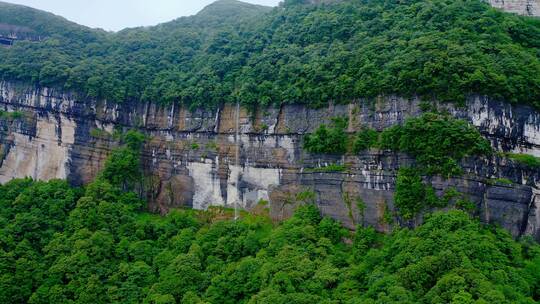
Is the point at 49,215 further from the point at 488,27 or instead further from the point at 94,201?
the point at 488,27

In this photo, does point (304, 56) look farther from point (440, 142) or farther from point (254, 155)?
point (440, 142)

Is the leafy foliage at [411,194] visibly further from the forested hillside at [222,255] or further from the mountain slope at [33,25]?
the mountain slope at [33,25]

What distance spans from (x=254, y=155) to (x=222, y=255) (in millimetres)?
7728

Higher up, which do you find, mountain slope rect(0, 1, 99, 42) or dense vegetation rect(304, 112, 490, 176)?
mountain slope rect(0, 1, 99, 42)

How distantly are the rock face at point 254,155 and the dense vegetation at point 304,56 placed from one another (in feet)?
3.22

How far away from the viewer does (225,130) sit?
124 ft

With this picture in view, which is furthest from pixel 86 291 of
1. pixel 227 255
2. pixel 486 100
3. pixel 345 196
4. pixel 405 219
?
pixel 486 100

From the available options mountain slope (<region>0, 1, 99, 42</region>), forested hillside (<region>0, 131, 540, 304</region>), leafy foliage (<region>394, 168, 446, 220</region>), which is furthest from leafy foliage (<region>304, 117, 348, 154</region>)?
mountain slope (<region>0, 1, 99, 42</region>)

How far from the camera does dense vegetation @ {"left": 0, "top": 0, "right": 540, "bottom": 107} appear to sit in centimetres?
2953

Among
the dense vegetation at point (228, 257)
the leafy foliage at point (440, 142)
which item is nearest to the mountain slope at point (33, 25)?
the dense vegetation at point (228, 257)

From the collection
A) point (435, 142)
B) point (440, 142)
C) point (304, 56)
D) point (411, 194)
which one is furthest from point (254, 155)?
point (440, 142)

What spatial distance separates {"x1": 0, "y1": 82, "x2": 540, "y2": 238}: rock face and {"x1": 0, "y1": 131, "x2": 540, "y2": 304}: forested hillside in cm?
128

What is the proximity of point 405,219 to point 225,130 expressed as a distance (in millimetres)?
14537

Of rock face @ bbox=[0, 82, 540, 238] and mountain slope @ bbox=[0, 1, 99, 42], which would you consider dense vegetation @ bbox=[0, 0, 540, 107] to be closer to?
mountain slope @ bbox=[0, 1, 99, 42]
